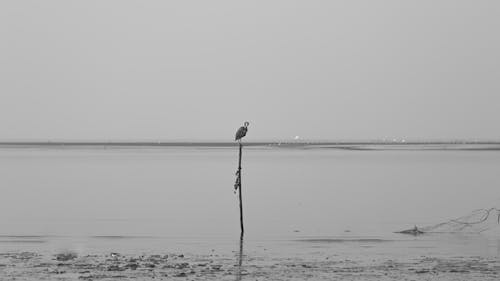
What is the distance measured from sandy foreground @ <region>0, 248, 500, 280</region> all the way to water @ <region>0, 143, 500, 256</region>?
285 cm

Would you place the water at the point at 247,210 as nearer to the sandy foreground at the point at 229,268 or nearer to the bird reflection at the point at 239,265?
the bird reflection at the point at 239,265

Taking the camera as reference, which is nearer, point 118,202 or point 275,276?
point 275,276

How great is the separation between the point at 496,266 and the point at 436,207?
91.0 feet

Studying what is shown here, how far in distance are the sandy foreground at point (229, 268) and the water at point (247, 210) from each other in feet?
9.36

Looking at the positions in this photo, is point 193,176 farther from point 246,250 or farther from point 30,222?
point 246,250

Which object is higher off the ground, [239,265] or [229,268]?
[239,265]

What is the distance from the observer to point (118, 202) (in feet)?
180

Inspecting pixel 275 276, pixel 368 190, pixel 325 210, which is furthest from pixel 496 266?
pixel 368 190

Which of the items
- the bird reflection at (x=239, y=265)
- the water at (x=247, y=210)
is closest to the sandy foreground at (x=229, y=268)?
the bird reflection at (x=239, y=265)

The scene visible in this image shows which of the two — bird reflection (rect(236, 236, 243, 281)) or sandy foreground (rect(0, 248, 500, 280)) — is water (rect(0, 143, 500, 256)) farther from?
sandy foreground (rect(0, 248, 500, 280))

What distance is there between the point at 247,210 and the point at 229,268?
25008 millimetres

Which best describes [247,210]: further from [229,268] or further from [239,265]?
[229,268]

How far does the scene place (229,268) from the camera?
2406cm

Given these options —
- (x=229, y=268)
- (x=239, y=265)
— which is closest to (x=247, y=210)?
(x=239, y=265)
